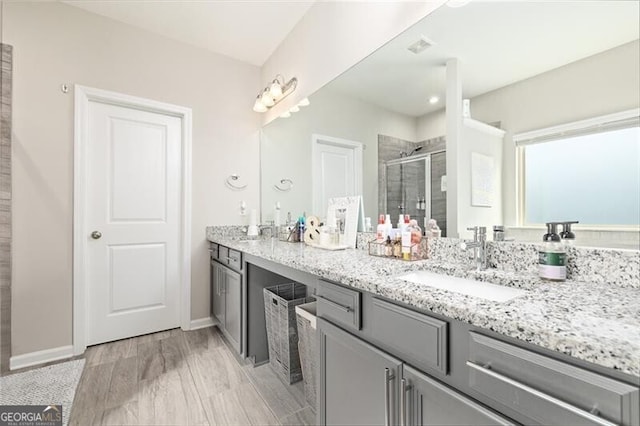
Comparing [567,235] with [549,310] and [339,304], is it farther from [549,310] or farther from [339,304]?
[339,304]

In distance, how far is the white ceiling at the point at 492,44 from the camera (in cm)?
86

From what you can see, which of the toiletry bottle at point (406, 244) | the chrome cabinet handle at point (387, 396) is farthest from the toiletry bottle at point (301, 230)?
the chrome cabinet handle at point (387, 396)

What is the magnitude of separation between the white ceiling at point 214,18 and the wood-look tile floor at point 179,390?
2574 millimetres

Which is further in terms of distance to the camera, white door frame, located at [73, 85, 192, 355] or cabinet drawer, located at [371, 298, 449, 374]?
white door frame, located at [73, 85, 192, 355]

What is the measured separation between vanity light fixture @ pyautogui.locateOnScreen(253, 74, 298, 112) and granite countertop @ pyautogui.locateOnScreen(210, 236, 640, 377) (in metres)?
1.86

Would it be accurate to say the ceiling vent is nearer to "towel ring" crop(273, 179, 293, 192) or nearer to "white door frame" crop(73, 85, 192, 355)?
"towel ring" crop(273, 179, 293, 192)

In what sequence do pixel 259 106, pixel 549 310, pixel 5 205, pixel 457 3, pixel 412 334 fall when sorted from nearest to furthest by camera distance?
pixel 549 310, pixel 412 334, pixel 457 3, pixel 5 205, pixel 259 106

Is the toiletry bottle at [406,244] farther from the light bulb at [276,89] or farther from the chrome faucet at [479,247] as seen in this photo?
the light bulb at [276,89]

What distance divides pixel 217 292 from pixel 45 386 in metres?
1.12

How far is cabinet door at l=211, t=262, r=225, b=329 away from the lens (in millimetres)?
2301

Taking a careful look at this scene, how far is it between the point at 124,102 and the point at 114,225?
0.99 m

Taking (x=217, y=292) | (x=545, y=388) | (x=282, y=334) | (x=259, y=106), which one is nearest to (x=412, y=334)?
(x=545, y=388)

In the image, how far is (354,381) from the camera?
991 mm

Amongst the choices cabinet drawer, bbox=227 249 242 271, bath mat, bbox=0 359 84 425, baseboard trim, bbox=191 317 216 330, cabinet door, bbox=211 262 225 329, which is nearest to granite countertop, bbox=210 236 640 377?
cabinet drawer, bbox=227 249 242 271
